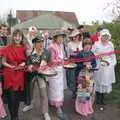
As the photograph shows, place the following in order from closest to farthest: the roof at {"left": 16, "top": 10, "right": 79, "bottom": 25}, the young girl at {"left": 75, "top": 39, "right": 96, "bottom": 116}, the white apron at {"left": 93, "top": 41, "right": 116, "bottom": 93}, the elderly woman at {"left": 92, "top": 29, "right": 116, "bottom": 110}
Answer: the young girl at {"left": 75, "top": 39, "right": 96, "bottom": 116}, the elderly woman at {"left": 92, "top": 29, "right": 116, "bottom": 110}, the white apron at {"left": 93, "top": 41, "right": 116, "bottom": 93}, the roof at {"left": 16, "top": 10, "right": 79, "bottom": 25}

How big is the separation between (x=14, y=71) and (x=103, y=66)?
2.34 m

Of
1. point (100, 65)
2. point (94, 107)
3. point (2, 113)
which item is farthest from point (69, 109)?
point (2, 113)

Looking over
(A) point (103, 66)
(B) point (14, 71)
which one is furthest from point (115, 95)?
(B) point (14, 71)

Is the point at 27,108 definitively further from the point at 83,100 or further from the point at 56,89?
the point at 83,100

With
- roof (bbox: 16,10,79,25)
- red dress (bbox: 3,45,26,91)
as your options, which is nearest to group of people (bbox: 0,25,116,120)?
red dress (bbox: 3,45,26,91)

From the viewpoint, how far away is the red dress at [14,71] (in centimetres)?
788

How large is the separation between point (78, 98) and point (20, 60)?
1619mm

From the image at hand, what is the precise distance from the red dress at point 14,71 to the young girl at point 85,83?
4.41 ft

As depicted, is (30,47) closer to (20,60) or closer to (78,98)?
(20,60)

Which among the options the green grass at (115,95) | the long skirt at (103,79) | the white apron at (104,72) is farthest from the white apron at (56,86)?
the green grass at (115,95)

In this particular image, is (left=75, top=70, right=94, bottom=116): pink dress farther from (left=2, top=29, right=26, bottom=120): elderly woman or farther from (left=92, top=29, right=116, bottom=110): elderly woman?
(left=2, top=29, right=26, bottom=120): elderly woman

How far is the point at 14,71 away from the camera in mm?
7953

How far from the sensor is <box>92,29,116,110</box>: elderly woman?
9.34 meters

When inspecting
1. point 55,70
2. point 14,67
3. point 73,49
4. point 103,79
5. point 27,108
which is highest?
point 73,49
